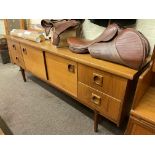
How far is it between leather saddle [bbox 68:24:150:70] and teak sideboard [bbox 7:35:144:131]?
0.05 m

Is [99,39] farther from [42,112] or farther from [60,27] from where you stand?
[42,112]

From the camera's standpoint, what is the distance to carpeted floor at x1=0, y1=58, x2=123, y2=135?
1311 mm

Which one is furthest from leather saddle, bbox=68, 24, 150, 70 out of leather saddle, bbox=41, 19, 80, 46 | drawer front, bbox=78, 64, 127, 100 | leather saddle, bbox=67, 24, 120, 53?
leather saddle, bbox=41, 19, 80, 46

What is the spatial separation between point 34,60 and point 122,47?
1.00 metres

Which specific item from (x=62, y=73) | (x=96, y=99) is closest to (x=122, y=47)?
(x=96, y=99)

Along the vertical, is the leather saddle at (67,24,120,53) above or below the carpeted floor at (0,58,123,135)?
above

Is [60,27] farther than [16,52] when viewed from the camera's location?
No

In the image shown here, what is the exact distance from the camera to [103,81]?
98 cm

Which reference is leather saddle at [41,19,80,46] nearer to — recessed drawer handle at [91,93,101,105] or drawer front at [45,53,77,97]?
drawer front at [45,53,77,97]

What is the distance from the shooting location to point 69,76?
1222 millimetres

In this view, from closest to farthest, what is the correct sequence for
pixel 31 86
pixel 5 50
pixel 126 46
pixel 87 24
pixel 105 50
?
1. pixel 126 46
2. pixel 105 50
3. pixel 87 24
4. pixel 31 86
5. pixel 5 50
